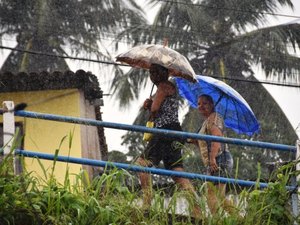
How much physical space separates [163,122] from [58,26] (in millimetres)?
19111

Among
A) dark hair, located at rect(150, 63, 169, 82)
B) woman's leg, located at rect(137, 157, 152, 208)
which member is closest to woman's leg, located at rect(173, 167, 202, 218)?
woman's leg, located at rect(137, 157, 152, 208)

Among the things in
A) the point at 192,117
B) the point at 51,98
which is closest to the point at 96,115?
the point at 51,98

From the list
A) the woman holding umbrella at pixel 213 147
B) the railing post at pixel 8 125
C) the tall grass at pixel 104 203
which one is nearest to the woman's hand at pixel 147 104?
the woman holding umbrella at pixel 213 147

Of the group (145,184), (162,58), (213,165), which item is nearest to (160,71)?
(162,58)

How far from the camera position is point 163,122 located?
8.03 metres

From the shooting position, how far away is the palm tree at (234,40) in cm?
2555

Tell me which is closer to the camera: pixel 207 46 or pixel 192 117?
pixel 192 117

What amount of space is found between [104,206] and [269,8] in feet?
70.7

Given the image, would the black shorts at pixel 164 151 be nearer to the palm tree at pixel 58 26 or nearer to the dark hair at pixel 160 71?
the dark hair at pixel 160 71

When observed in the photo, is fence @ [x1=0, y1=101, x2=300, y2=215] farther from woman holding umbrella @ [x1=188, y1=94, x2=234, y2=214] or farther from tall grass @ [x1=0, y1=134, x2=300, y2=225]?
woman holding umbrella @ [x1=188, y1=94, x2=234, y2=214]

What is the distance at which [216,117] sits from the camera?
327 inches

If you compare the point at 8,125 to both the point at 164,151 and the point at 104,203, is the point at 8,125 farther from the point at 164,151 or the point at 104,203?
the point at 164,151

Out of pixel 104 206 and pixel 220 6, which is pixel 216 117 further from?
pixel 220 6

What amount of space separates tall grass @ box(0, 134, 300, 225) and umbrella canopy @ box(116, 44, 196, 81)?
1.65 m
